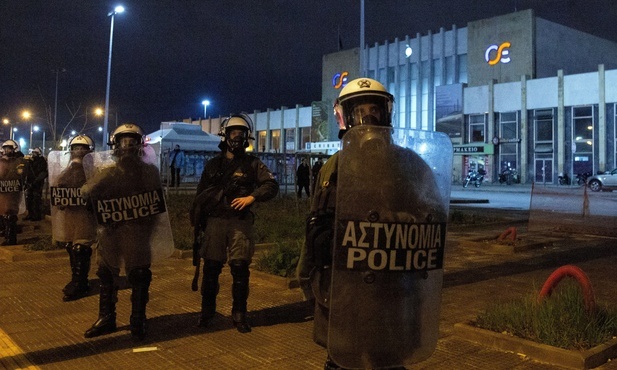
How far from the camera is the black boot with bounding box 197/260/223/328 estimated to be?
16.5ft

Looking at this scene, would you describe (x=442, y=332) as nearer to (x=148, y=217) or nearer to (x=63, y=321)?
(x=148, y=217)

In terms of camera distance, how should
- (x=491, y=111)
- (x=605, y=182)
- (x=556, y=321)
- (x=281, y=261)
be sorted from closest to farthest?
(x=556, y=321) < (x=281, y=261) < (x=605, y=182) < (x=491, y=111)

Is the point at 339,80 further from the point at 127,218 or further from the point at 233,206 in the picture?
the point at 127,218

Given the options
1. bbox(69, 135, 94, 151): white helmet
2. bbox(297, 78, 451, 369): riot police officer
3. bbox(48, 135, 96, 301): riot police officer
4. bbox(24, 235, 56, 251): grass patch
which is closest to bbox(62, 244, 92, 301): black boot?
bbox(48, 135, 96, 301): riot police officer

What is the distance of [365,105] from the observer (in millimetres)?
2998

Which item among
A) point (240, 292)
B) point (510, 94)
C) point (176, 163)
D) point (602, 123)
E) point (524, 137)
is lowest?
point (240, 292)

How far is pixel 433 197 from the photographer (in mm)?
2643

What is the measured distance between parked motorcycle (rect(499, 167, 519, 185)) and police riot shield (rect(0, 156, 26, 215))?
41543 mm

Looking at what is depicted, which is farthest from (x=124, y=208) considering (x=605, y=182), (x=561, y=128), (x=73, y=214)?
(x=561, y=128)

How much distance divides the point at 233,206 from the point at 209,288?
858 mm

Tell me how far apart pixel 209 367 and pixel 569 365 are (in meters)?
→ 2.71

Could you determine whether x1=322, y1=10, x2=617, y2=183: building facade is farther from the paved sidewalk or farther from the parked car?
the paved sidewalk

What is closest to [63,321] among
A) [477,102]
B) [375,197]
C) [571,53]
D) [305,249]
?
[305,249]

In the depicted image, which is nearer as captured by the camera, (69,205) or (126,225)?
(126,225)
